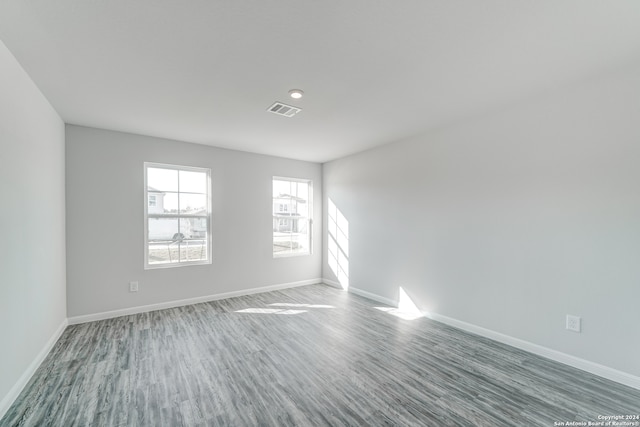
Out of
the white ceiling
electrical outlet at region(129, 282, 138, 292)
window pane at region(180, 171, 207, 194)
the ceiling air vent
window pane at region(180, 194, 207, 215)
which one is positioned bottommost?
electrical outlet at region(129, 282, 138, 292)

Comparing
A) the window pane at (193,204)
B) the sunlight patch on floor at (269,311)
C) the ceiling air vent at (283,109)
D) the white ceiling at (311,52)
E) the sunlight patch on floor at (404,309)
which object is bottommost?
the sunlight patch on floor at (269,311)

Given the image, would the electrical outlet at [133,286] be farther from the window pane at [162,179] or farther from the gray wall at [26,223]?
the window pane at [162,179]

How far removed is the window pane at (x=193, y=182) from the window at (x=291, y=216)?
1.30m

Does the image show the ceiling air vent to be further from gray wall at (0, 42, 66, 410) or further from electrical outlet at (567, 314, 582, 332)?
electrical outlet at (567, 314, 582, 332)

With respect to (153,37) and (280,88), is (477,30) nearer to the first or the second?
(280,88)

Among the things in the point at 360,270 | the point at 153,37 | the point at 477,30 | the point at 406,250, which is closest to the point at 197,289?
the point at 360,270

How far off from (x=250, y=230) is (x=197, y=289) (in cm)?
127

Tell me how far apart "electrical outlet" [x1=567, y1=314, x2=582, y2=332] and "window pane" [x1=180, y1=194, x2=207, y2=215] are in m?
4.76

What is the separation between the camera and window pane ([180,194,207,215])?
4.39 m

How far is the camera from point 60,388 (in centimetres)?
220

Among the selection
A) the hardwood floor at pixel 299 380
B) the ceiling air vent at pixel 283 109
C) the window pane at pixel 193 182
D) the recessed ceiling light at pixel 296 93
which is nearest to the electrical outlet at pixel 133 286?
the hardwood floor at pixel 299 380

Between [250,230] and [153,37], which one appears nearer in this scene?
[153,37]

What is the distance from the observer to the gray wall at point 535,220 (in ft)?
7.54

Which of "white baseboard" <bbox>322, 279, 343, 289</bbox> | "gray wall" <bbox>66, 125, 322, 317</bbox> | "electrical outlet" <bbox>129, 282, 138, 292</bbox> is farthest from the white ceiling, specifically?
"white baseboard" <bbox>322, 279, 343, 289</bbox>
